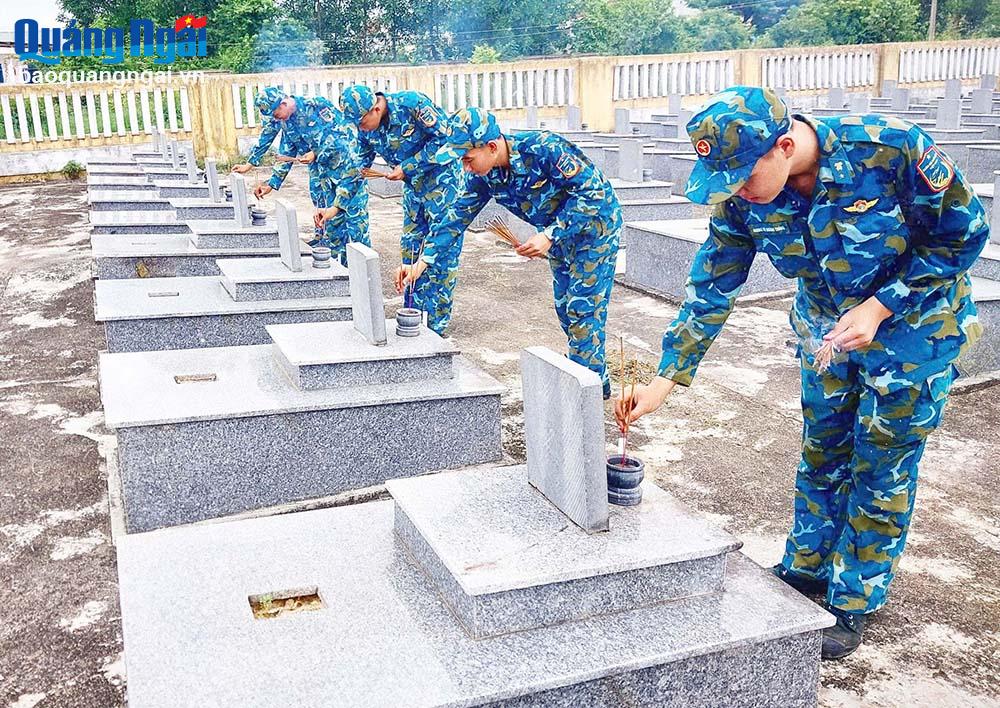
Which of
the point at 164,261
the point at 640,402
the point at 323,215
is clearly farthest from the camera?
the point at 164,261

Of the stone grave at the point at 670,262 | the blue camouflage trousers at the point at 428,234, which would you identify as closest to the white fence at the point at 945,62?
the stone grave at the point at 670,262

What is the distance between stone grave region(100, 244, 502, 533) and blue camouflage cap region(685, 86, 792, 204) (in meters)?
2.34

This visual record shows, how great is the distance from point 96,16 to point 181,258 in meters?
26.5

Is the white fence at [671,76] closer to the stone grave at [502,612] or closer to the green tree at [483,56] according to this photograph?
the green tree at [483,56]

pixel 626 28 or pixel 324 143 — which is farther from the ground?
pixel 626 28

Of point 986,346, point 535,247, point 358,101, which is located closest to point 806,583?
point 535,247

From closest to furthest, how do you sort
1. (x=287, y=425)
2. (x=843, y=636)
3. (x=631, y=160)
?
(x=843, y=636), (x=287, y=425), (x=631, y=160)

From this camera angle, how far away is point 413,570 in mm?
3076

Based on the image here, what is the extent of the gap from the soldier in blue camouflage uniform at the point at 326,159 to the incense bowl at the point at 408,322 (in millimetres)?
3006

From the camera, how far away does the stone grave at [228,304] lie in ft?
20.1

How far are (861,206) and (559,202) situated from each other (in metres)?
2.77

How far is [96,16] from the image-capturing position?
100 feet

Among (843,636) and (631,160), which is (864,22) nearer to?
(631,160)

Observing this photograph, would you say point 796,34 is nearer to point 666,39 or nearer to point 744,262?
point 666,39
